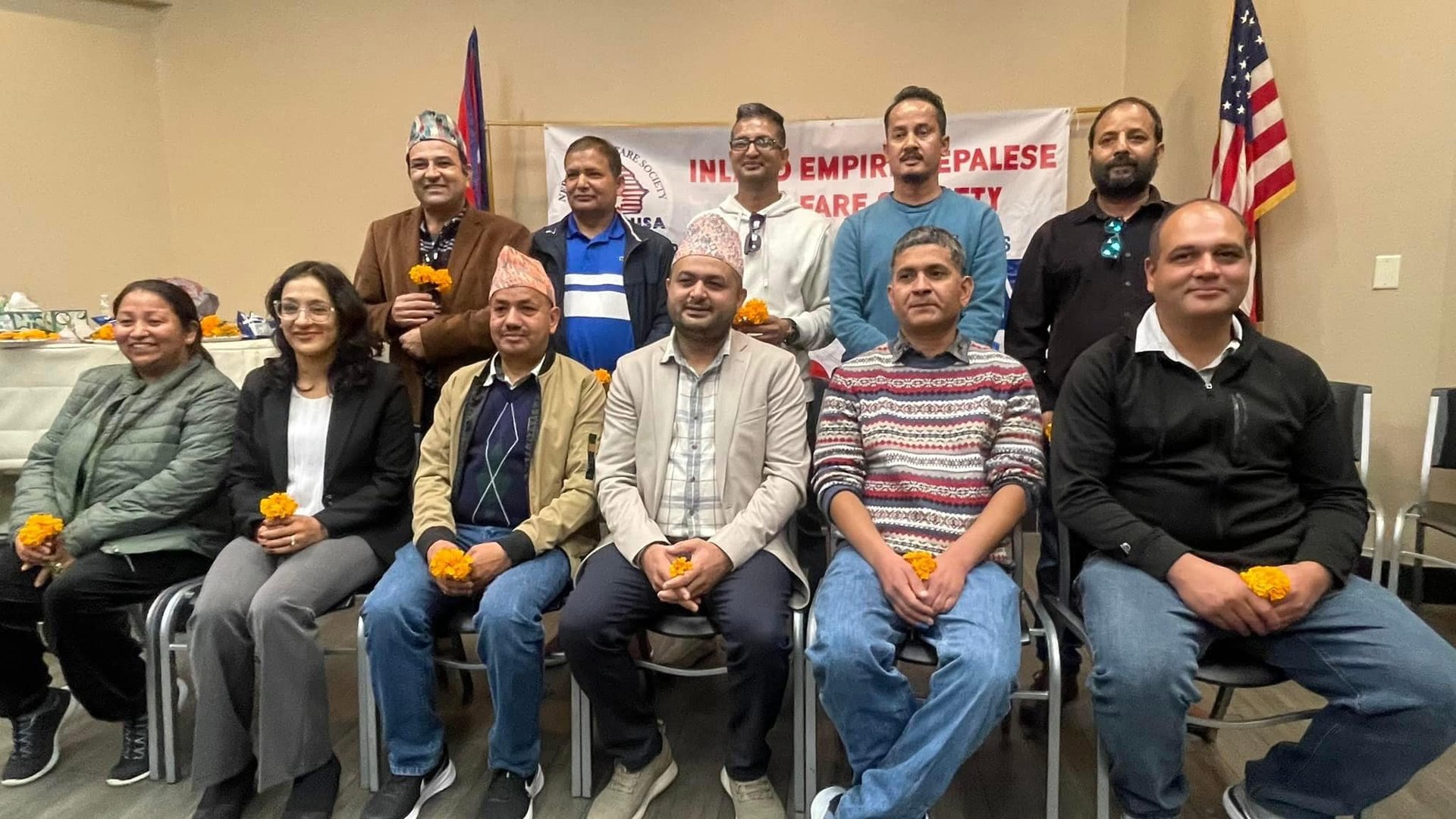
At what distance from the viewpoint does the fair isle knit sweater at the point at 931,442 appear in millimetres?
1991

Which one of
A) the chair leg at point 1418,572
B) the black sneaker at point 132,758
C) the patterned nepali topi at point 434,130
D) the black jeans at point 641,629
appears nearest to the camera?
the black jeans at point 641,629

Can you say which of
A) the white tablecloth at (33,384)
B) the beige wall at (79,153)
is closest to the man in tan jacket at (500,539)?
the white tablecloth at (33,384)

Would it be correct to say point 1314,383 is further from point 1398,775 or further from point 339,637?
point 339,637

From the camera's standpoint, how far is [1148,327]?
193 cm

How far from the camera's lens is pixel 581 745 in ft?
7.00

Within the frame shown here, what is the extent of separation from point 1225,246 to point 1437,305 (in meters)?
2.18

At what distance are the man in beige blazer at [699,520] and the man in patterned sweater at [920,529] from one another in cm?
15

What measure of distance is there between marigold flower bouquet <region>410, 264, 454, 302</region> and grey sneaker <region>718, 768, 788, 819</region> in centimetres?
183

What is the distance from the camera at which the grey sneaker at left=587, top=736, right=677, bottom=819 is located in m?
2.01

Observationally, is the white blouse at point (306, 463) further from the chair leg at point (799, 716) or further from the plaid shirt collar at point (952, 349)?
the plaid shirt collar at point (952, 349)

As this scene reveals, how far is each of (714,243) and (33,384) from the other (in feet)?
9.51

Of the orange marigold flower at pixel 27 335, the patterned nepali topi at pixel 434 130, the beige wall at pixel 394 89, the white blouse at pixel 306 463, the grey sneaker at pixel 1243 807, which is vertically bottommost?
the grey sneaker at pixel 1243 807

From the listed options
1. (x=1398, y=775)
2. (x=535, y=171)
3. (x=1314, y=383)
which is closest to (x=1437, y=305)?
(x=1314, y=383)

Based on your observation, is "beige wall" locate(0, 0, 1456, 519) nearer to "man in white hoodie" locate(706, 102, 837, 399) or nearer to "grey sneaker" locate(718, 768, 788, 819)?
"man in white hoodie" locate(706, 102, 837, 399)
